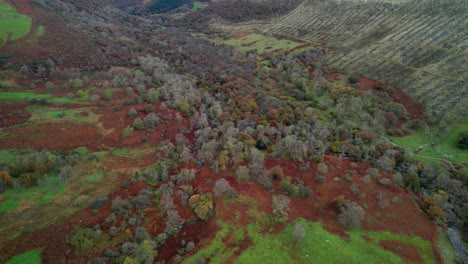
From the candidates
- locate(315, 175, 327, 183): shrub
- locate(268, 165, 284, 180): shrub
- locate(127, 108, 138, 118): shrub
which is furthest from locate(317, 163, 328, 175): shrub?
locate(127, 108, 138, 118): shrub

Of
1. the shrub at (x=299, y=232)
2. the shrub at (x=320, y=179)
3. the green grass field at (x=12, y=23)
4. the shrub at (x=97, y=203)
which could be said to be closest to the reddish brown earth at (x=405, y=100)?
the shrub at (x=320, y=179)

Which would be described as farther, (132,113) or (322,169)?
(132,113)

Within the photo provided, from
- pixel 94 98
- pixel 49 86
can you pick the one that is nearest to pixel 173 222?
pixel 94 98

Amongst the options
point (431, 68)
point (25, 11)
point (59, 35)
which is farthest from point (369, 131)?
point (25, 11)

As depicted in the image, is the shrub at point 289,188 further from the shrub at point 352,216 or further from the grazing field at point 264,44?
the grazing field at point 264,44

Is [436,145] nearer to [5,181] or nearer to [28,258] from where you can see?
[28,258]

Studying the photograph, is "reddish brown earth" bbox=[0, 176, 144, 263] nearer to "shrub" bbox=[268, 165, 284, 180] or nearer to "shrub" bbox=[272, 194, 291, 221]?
"shrub" bbox=[272, 194, 291, 221]

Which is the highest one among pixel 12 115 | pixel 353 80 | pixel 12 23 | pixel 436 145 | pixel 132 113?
pixel 12 23
